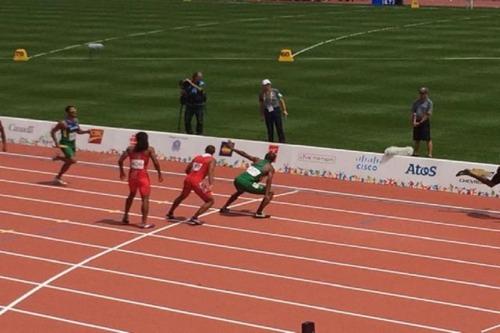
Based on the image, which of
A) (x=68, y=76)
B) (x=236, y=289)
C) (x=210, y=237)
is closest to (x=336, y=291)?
(x=236, y=289)

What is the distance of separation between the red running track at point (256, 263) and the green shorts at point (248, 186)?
1.92ft

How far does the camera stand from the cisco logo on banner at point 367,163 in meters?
24.2

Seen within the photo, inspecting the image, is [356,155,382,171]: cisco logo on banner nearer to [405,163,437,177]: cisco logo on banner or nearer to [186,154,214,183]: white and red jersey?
[405,163,437,177]: cisco logo on banner

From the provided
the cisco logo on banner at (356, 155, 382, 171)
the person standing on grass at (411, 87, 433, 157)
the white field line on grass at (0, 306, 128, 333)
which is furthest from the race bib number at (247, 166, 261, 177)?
the white field line on grass at (0, 306, 128, 333)

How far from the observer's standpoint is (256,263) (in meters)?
17.6

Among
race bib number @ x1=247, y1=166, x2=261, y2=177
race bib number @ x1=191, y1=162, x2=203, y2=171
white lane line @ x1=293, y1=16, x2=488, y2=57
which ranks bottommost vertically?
race bib number @ x1=247, y1=166, x2=261, y2=177

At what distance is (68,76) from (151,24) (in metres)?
17.5

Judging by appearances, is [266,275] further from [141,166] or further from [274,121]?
[274,121]

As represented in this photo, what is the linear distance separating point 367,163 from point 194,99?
229 inches

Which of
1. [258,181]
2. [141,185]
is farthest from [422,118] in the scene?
[141,185]

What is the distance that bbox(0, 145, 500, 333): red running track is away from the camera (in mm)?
14953

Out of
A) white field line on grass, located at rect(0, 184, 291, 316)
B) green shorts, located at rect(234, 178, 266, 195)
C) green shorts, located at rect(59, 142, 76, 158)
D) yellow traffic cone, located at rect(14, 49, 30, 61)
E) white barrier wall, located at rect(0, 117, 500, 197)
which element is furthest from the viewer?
yellow traffic cone, located at rect(14, 49, 30, 61)

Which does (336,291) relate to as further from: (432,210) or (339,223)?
(432,210)

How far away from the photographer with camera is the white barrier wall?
59.0 inches
